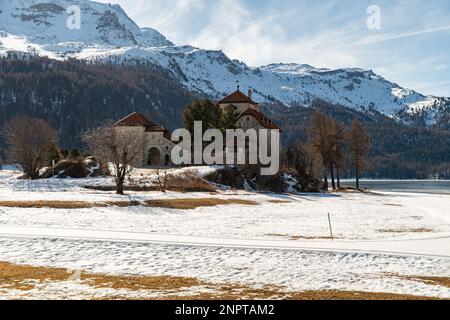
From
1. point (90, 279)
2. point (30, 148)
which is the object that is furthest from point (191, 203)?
point (30, 148)

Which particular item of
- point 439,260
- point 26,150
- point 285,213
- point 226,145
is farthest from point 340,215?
point 26,150

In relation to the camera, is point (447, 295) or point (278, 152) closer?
point (447, 295)

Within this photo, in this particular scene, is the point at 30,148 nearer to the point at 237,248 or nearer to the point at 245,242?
the point at 245,242

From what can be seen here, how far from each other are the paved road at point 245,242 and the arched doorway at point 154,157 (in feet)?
200

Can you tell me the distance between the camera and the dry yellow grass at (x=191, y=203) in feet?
137

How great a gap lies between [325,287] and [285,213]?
26.1 metres

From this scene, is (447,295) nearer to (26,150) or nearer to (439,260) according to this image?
(439,260)

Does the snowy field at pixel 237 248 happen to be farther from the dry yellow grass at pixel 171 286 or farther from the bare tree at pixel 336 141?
the bare tree at pixel 336 141

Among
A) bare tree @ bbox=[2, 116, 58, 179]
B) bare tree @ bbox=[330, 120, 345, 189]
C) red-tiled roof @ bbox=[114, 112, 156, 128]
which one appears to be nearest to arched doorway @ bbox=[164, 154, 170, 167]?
red-tiled roof @ bbox=[114, 112, 156, 128]

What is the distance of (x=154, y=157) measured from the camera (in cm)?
8694

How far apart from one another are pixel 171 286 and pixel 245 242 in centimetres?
855

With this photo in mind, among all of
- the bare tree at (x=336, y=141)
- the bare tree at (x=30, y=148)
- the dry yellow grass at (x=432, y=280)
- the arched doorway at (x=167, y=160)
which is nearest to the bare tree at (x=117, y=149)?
the bare tree at (x=30, y=148)
